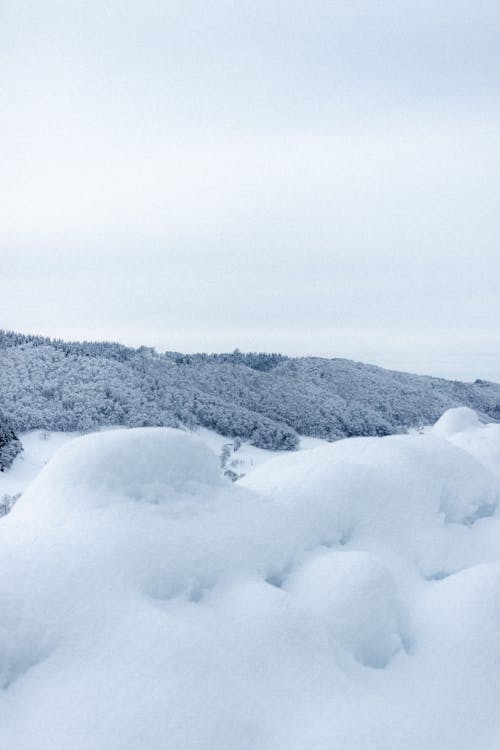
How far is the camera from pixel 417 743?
137 inches

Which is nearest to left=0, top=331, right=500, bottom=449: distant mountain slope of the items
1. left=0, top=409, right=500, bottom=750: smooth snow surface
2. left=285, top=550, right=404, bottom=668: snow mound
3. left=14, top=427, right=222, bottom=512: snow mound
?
left=14, top=427, right=222, bottom=512: snow mound

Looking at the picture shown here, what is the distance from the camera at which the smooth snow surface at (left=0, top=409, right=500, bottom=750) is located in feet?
10.8

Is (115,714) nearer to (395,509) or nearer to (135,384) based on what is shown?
(395,509)

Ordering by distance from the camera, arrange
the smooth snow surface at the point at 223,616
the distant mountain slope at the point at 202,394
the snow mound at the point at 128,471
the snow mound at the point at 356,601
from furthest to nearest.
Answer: the distant mountain slope at the point at 202,394
the snow mound at the point at 128,471
the snow mound at the point at 356,601
the smooth snow surface at the point at 223,616

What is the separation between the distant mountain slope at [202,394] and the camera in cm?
1903

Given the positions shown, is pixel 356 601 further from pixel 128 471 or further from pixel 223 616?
pixel 128 471

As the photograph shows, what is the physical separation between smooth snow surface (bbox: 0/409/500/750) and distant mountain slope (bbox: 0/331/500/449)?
13266mm

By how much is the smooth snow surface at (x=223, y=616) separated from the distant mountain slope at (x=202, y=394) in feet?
43.5

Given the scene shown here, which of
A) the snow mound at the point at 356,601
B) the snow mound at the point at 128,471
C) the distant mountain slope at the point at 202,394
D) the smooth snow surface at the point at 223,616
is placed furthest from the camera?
the distant mountain slope at the point at 202,394

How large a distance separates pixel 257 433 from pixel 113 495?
16.0m

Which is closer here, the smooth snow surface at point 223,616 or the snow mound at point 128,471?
the smooth snow surface at point 223,616

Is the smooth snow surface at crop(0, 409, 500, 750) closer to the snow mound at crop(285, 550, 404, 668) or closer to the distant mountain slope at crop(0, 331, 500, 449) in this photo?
the snow mound at crop(285, 550, 404, 668)

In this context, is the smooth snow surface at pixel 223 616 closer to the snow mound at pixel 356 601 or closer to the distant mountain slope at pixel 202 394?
the snow mound at pixel 356 601

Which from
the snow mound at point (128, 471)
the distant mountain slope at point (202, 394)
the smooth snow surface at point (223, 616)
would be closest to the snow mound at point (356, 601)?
the smooth snow surface at point (223, 616)
